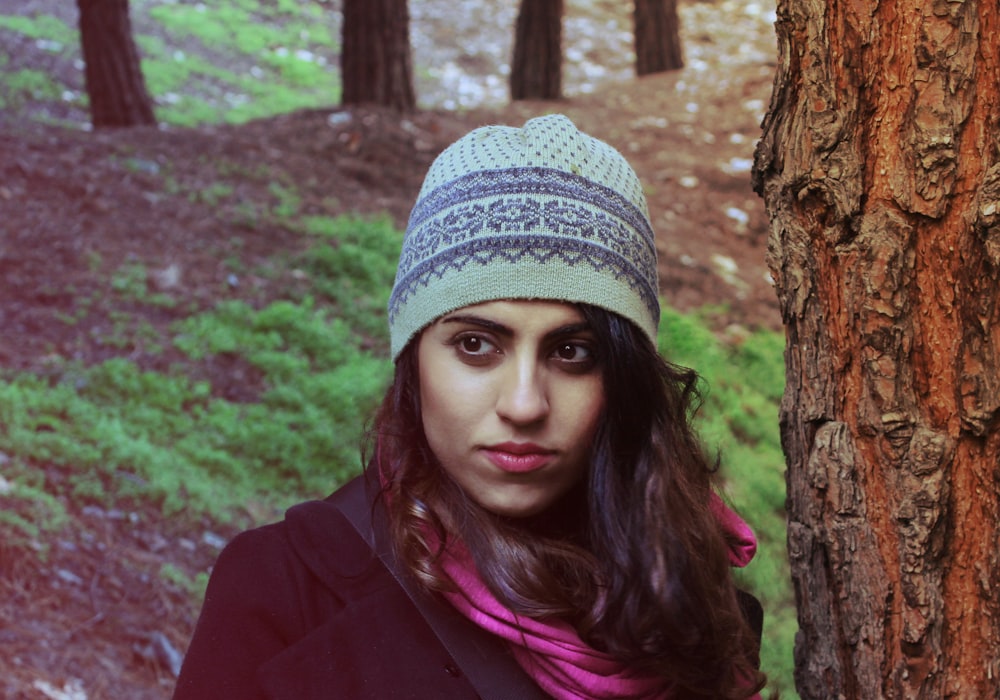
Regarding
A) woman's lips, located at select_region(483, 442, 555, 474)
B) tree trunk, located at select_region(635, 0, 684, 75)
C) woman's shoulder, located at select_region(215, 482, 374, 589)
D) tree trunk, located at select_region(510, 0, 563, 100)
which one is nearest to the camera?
woman's lips, located at select_region(483, 442, 555, 474)

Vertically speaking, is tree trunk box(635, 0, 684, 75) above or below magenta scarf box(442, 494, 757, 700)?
above

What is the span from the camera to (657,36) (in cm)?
636

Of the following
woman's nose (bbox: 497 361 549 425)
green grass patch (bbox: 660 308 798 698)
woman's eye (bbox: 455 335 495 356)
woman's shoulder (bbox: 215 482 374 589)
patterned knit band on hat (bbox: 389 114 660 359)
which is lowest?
green grass patch (bbox: 660 308 798 698)

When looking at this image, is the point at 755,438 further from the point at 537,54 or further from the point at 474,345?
the point at 537,54

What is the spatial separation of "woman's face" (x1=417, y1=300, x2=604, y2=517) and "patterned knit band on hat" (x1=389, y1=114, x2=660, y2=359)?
0.14ft

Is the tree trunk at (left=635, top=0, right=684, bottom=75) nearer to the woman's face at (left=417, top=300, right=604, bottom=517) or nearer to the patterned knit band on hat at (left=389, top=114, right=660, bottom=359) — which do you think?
the patterned knit band on hat at (left=389, top=114, right=660, bottom=359)

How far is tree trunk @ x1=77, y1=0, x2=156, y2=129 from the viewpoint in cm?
413

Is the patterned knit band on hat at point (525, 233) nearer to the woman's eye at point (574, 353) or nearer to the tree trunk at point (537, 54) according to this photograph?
the woman's eye at point (574, 353)

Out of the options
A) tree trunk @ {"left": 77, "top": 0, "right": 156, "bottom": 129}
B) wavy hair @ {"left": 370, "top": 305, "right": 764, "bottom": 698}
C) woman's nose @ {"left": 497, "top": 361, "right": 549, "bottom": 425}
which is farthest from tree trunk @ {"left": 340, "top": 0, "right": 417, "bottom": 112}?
woman's nose @ {"left": 497, "top": 361, "right": 549, "bottom": 425}

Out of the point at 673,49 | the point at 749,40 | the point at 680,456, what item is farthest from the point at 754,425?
the point at 749,40

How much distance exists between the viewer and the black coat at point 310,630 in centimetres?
171

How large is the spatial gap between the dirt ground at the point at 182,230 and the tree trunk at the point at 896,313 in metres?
1.78

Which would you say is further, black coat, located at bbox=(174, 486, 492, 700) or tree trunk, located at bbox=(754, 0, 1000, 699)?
black coat, located at bbox=(174, 486, 492, 700)

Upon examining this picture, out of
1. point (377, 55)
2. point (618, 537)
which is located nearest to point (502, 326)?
point (618, 537)
